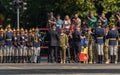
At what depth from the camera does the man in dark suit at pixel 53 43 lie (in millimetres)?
23898

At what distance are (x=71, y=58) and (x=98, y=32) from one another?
1.95 meters

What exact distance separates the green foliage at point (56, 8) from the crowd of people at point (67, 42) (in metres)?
8.51

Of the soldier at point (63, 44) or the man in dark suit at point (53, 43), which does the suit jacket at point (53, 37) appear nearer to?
the man in dark suit at point (53, 43)

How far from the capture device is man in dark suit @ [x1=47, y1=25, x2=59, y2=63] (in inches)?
941

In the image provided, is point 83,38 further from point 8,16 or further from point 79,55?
point 8,16

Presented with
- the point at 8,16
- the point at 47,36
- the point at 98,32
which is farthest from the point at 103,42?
the point at 8,16

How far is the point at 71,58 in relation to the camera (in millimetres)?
24047

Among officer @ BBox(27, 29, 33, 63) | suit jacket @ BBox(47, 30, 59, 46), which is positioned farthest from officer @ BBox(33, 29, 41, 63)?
suit jacket @ BBox(47, 30, 59, 46)

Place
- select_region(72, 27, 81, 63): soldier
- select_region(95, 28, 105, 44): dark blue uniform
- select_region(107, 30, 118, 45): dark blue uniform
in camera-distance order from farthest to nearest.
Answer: select_region(72, 27, 81, 63): soldier < select_region(95, 28, 105, 44): dark blue uniform < select_region(107, 30, 118, 45): dark blue uniform

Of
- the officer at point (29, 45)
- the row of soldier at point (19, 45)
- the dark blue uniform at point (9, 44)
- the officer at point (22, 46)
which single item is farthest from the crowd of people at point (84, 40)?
the dark blue uniform at point (9, 44)

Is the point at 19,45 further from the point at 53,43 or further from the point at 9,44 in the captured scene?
the point at 53,43

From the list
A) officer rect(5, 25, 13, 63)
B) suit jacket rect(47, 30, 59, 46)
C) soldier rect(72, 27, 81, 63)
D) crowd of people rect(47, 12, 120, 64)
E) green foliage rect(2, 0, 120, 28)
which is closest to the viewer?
crowd of people rect(47, 12, 120, 64)

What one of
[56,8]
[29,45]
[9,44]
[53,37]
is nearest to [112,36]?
[53,37]

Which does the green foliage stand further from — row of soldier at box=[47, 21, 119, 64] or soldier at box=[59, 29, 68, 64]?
soldier at box=[59, 29, 68, 64]
